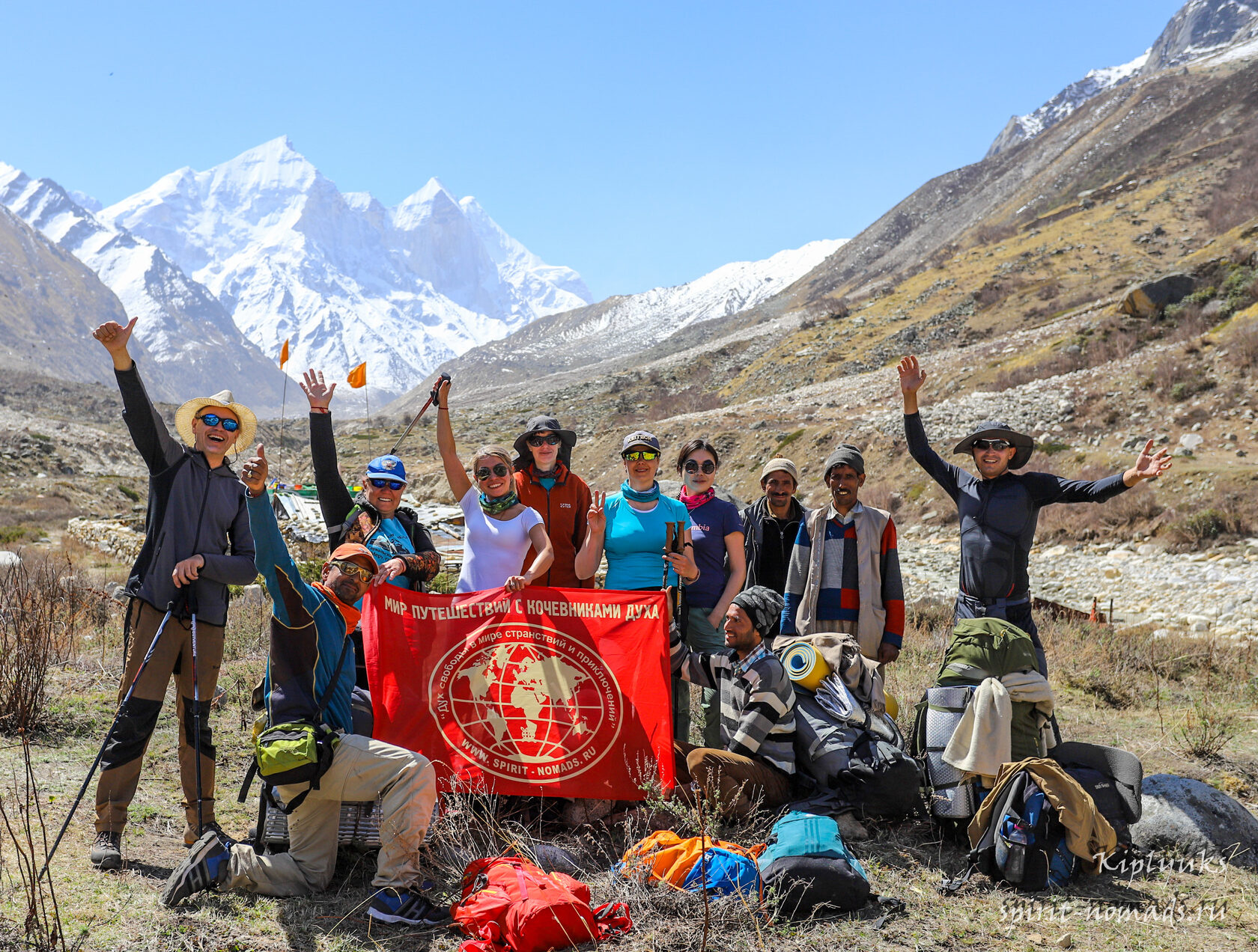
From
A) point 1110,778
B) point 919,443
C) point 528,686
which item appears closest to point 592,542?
point 528,686

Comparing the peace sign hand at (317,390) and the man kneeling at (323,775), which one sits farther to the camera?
the peace sign hand at (317,390)

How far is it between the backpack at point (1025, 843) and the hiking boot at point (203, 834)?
385 cm

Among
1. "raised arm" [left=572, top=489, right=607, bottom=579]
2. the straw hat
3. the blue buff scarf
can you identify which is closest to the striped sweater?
the blue buff scarf

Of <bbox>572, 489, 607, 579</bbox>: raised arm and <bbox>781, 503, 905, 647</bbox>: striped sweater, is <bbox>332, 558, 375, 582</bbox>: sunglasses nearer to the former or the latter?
<bbox>572, 489, 607, 579</bbox>: raised arm

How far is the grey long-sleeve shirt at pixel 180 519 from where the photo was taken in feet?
14.5

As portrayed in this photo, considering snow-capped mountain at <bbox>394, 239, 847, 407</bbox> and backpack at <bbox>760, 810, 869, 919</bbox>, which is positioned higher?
snow-capped mountain at <bbox>394, 239, 847, 407</bbox>

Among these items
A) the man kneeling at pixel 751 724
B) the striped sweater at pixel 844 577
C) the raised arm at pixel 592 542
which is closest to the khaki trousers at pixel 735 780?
the man kneeling at pixel 751 724

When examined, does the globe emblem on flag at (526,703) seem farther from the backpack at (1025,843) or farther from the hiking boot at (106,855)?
the backpack at (1025,843)

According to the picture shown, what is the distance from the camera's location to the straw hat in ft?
15.4

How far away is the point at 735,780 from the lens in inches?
183

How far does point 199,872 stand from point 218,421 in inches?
89.3

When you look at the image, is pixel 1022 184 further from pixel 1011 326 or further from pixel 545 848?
pixel 545 848

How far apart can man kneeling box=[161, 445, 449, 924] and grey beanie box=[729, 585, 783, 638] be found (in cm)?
188

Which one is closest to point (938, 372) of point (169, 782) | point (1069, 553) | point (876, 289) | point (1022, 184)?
point (1069, 553)
